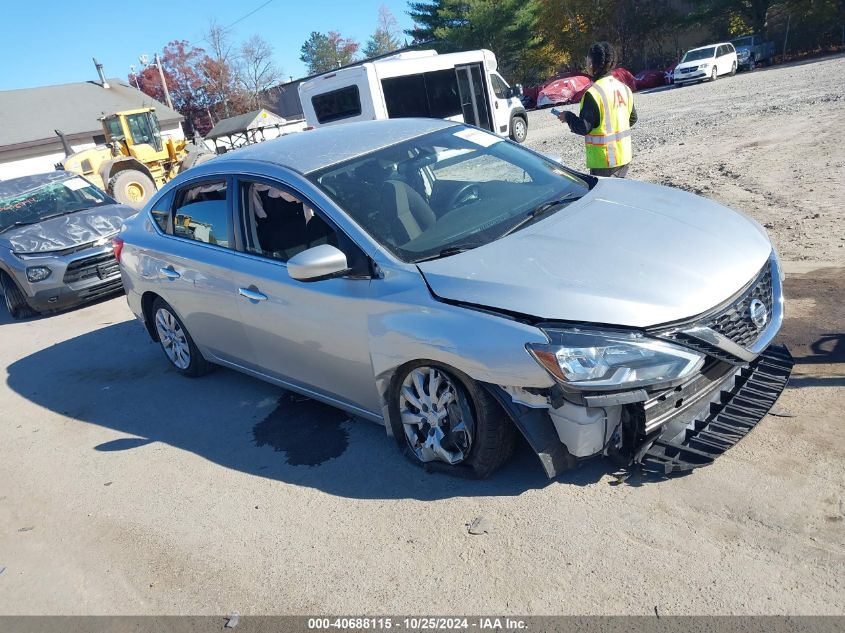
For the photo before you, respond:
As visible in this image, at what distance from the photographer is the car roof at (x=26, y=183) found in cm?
963

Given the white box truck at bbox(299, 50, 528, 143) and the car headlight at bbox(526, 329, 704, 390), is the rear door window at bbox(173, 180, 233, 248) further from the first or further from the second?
the white box truck at bbox(299, 50, 528, 143)

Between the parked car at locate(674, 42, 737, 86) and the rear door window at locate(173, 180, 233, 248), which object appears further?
the parked car at locate(674, 42, 737, 86)

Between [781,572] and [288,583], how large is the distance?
2.08m

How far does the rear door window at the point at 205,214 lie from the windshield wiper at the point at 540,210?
1.93 m

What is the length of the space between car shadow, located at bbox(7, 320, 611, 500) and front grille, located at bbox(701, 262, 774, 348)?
903 millimetres

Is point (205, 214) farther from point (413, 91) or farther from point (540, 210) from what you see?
point (413, 91)

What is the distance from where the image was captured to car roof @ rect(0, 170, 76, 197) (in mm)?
9634

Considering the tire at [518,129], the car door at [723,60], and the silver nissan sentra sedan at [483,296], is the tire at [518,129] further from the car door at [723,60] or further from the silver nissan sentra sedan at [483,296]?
the silver nissan sentra sedan at [483,296]

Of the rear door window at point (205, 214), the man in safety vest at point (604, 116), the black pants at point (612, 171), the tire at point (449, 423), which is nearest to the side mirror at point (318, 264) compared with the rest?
the tire at point (449, 423)

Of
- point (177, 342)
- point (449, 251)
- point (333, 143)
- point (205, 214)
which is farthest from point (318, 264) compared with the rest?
point (177, 342)

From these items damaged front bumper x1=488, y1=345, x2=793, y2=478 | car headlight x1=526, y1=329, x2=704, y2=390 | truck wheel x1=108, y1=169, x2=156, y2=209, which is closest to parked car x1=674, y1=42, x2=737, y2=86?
truck wheel x1=108, y1=169, x2=156, y2=209

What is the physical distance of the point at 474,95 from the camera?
18312 mm

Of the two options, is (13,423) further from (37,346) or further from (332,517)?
(332,517)

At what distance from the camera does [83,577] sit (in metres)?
3.48
